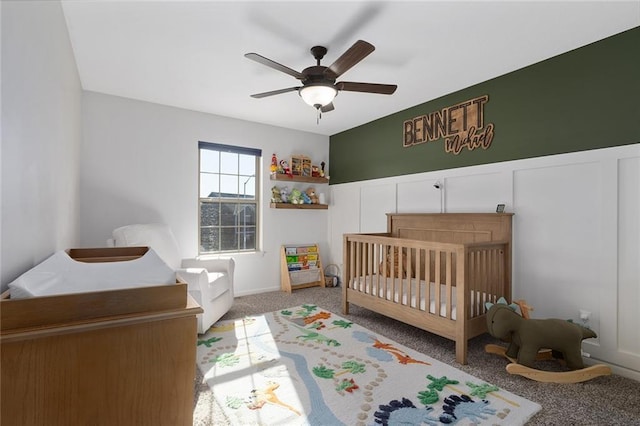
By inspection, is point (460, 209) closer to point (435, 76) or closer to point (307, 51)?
point (435, 76)

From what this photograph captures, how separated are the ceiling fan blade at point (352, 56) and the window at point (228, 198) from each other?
224 centimetres

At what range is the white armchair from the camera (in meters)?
2.45

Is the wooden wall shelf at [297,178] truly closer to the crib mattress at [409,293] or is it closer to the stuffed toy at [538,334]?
the crib mattress at [409,293]

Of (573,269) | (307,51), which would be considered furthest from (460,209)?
(307,51)

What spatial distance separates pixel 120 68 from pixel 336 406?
10.0 ft

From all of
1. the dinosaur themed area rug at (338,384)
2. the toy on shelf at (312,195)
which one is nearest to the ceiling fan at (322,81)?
the dinosaur themed area rug at (338,384)

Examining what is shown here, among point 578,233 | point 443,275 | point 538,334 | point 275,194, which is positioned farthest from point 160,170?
point 578,233

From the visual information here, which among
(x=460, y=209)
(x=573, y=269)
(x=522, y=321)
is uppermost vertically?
(x=460, y=209)

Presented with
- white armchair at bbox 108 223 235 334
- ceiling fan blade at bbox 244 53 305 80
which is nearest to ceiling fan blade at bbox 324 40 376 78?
ceiling fan blade at bbox 244 53 305 80

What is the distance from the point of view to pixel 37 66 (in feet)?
4.10

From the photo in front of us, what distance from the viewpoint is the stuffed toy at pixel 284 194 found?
4.22 meters

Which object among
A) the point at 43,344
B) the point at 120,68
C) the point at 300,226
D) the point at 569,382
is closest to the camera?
the point at 43,344

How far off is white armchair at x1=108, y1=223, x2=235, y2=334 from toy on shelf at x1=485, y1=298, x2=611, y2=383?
2.20 m

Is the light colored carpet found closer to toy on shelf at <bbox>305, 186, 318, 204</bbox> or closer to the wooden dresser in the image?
the wooden dresser
